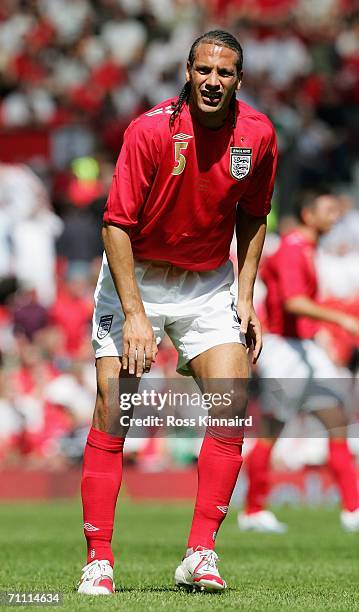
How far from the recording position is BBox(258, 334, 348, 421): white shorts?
10.0 meters

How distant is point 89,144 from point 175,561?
12.4 metres

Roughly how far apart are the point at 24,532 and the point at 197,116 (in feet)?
16.9

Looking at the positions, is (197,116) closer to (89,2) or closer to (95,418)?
(95,418)

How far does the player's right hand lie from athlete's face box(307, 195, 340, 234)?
4899 millimetres

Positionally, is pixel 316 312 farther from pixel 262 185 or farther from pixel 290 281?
pixel 262 185

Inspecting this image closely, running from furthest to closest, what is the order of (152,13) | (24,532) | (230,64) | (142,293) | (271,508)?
(152,13) → (271,508) → (24,532) → (142,293) → (230,64)

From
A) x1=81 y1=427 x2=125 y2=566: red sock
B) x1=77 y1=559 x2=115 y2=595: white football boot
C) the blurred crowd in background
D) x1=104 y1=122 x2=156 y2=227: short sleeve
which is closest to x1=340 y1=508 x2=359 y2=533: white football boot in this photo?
the blurred crowd in background

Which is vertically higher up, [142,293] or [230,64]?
[230,64]

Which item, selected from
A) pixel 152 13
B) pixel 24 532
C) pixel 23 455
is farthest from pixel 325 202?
pixel 152 13

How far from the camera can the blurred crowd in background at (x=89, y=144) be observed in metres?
14.5

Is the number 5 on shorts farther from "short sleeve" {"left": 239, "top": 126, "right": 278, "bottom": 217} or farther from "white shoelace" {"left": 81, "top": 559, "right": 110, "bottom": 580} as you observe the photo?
"white shoelace" {"left": 81, "top": 559, "right": 110, "bottom": 580}

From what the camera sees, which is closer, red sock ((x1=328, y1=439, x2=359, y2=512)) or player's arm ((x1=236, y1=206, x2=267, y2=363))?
player's arm ((x1=236, y1=206, x2=267, y2=363))

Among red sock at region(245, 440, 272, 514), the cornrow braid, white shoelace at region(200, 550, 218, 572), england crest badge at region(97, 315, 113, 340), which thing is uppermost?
the cornrow braid

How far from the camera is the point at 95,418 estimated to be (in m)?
5.73
